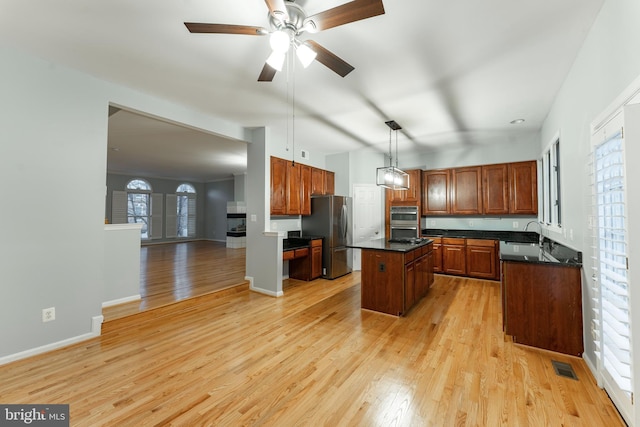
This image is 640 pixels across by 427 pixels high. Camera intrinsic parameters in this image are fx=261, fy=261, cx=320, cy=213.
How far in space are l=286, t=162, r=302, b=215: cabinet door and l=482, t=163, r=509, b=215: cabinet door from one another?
3876 millimetres

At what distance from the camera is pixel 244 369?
2236 millimetres

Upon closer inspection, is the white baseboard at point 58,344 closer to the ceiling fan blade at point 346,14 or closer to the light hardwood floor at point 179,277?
the light hardwood floor at point 179,277

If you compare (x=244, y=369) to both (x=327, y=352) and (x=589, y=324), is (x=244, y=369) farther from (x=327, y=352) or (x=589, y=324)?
(x=589, y=324)

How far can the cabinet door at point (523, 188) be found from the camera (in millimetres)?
5023

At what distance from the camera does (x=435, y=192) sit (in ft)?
19.7

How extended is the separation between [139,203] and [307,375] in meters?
10.5

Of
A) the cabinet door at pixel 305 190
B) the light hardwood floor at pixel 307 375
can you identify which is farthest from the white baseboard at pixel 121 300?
the cabinet door at pixel 305 190

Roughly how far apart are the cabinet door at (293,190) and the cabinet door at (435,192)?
9.78 feet

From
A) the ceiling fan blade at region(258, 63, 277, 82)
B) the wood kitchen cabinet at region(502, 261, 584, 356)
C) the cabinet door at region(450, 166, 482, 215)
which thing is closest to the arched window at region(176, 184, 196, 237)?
the cabinet door at region(450, 166, 482, 215)

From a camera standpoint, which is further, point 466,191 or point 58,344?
point 466,191

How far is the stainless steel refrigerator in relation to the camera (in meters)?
5.30

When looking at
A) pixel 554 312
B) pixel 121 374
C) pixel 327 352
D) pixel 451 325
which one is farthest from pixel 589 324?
pixel 121 374

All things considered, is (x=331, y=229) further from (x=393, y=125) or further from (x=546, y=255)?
(x=546, y=255)

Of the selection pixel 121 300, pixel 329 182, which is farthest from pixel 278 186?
pixel 121 300
